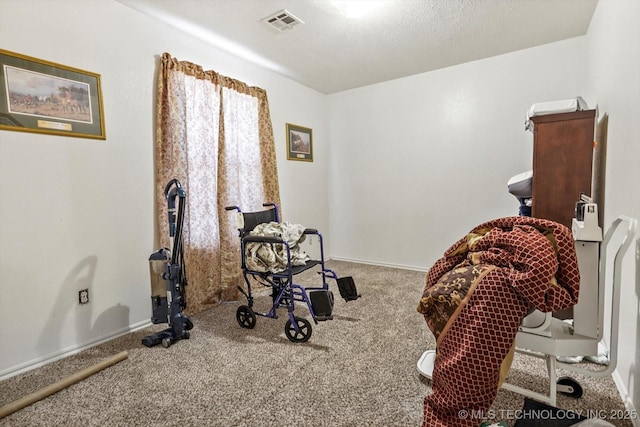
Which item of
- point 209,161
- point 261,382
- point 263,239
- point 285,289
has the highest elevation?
Result: point 209,161

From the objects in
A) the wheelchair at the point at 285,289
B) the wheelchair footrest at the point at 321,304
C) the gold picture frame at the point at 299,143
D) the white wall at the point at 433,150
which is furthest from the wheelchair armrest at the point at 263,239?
the white wall at the point at 433,150

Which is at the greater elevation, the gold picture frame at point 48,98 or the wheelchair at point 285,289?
the gold picture frame at point 48,98

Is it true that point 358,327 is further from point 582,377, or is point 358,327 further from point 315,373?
point 582,377

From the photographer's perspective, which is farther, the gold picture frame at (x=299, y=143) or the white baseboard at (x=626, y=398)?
the gold picture frame at (x=299, y=143)

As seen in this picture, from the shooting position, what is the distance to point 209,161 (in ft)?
A: 9.72

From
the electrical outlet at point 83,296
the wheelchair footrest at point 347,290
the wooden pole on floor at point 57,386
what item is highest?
the electrical outlet at point 83,296

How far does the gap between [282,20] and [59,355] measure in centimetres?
292

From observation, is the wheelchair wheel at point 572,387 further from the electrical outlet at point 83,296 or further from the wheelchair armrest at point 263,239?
the electrical outlet at point 83,296

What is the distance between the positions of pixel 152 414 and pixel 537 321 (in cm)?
184

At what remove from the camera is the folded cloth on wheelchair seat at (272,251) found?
2389mm

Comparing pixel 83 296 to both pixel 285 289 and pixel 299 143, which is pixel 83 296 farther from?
pixel 299 143

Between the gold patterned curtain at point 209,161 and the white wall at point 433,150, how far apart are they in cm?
152

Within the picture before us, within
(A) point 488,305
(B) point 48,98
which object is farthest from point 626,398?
(B) point 48,98

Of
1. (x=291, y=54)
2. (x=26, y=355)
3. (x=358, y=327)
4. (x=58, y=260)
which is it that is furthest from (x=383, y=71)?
(x=26, y=355)
